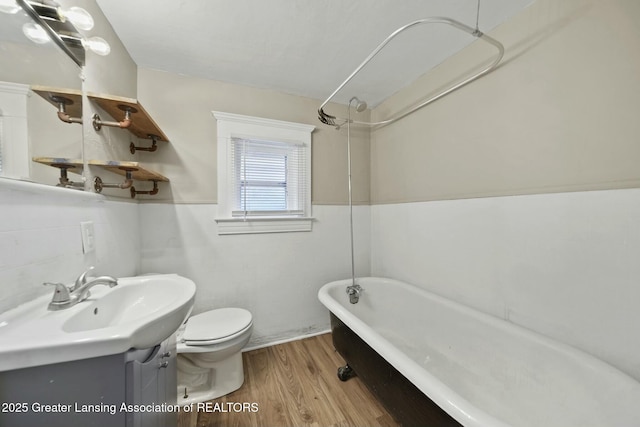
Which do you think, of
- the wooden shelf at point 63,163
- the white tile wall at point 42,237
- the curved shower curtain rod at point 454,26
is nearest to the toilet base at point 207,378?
the white tile wall at point 42,237

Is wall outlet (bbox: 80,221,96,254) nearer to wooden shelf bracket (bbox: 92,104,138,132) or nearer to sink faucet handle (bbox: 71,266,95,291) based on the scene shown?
sink faucet handle (bbox: 71,266,95,291)

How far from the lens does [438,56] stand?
1.58 m

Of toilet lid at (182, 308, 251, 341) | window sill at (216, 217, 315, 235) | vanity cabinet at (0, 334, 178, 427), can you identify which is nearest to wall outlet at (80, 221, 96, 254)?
vanity cabinet at (0, 334, 178, 427)

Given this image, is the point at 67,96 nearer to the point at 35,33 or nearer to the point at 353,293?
the point at 35,33

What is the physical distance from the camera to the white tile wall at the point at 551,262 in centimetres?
91

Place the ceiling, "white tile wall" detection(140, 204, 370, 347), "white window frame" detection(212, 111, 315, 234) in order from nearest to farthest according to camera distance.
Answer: the ceiling
"white tile wall" detection(140, 204, 370, 347)
"white window frame" detection(212, 111, 315, 234)

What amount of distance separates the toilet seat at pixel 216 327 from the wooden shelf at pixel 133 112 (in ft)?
4.23

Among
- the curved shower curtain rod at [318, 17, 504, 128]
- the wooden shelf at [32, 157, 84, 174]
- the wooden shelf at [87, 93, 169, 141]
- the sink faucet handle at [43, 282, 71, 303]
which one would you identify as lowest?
the sink faucet handle at [43, 282, 71, 303]

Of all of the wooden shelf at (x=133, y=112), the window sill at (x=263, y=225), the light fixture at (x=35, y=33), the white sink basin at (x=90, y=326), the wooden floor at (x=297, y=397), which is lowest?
the wooden floor at (x=297, y=397)

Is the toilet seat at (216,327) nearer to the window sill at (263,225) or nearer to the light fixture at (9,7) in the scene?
the window sill at (263,225)

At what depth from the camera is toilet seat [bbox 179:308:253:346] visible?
4.33ft

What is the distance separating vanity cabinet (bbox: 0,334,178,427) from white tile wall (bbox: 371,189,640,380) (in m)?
1.69

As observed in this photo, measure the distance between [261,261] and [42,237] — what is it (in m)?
1.31

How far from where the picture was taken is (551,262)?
43.4 inches
